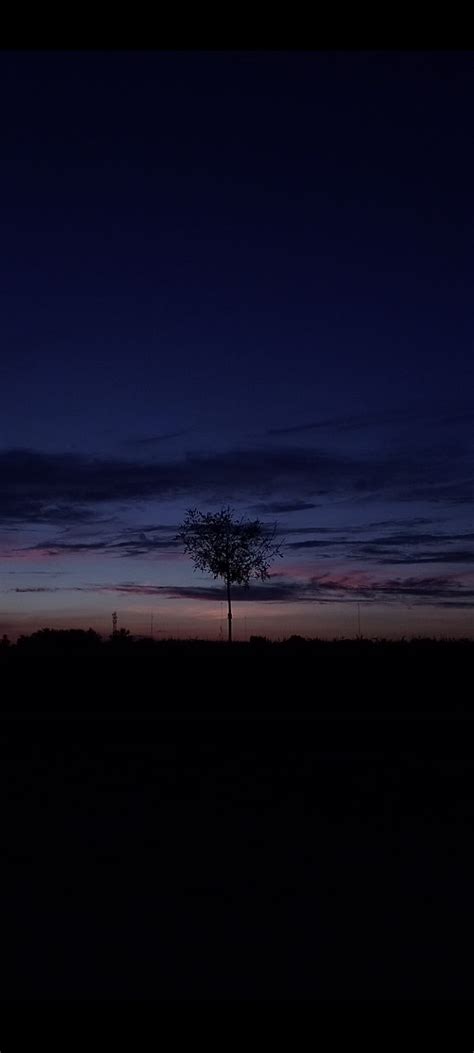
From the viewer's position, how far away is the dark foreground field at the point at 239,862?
13.2ft

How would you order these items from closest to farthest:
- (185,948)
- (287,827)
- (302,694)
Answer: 1. (185,948)
2. (287,827)
3. (302,694)

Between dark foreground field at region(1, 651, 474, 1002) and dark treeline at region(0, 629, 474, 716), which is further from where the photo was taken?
dark treeline at region(0, 629, 474, 716)

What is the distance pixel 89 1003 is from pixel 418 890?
7.98 feet

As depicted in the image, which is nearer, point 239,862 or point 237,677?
point 239,862

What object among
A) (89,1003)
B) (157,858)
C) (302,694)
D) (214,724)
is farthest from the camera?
(302,694)

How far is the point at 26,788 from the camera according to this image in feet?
27.2

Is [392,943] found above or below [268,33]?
below

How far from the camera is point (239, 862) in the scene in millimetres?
5707

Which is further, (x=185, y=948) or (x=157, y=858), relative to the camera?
(x=157, y=858)

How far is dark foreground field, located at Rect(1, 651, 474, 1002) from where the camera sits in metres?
4.03

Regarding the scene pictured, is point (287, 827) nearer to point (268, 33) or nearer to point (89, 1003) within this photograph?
point (89, 1003)

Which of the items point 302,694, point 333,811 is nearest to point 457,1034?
point 333,811

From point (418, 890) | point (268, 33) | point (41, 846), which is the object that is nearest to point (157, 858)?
point (41, 846)

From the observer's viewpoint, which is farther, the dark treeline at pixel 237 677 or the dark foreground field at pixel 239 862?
the dark treeline at pixel 237 677
